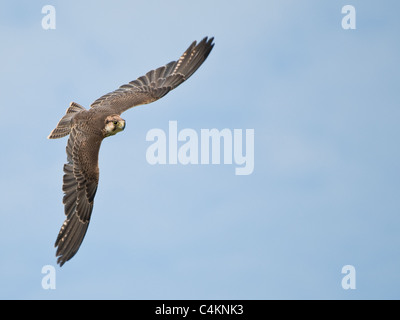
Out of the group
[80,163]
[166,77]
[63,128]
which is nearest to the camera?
[80,163]

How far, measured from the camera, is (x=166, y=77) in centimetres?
2034

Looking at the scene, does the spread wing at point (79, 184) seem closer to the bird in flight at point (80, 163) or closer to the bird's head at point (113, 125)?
the bird in flight at point (80, 163)

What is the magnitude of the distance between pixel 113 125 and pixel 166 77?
2926 millimetres

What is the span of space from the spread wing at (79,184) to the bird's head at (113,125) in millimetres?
287

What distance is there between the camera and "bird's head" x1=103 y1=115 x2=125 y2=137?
17906 mm

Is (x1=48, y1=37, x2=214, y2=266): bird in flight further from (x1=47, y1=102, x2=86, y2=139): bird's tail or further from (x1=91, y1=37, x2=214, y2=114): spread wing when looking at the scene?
(x1=91, y1=37, x2=214, y2=114): spread wing

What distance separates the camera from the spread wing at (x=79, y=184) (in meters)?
17.9

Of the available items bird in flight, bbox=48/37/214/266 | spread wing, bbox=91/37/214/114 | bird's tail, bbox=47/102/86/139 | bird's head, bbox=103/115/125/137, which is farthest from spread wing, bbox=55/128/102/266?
spread wing, bbox=91/37/214/114

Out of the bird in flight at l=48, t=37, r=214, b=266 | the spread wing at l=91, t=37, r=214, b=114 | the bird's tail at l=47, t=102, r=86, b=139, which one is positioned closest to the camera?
the bird in flight at l=48, t=37, r=214, b=266

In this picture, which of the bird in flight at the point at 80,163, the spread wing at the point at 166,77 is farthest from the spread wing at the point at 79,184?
the spread wing at the point at 166,77

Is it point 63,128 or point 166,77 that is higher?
point 166,77

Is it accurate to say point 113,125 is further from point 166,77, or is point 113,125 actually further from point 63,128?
point 166,77

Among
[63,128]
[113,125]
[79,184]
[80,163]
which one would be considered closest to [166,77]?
[113,125]

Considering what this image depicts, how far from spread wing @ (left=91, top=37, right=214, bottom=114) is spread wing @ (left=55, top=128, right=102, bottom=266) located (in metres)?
1.98
